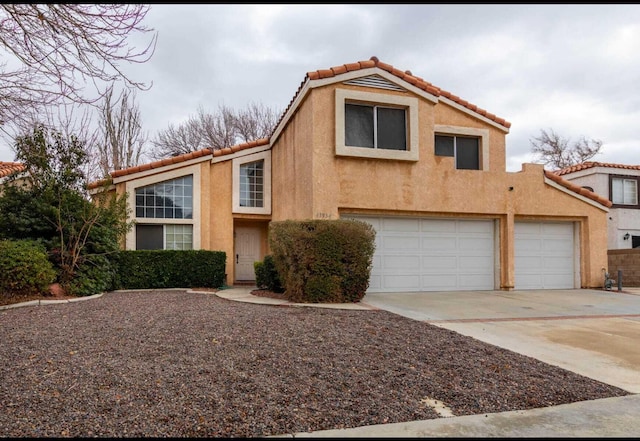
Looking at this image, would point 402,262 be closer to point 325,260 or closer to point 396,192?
point 396,192

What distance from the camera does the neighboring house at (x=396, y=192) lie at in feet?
38.2

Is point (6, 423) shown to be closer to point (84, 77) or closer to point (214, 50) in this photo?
point (84, 77)

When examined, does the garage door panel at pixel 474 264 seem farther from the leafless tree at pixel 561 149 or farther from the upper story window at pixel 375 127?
the leafless tree at pixel 561 149

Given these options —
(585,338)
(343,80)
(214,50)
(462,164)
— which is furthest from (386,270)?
(214,50)

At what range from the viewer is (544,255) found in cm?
1380

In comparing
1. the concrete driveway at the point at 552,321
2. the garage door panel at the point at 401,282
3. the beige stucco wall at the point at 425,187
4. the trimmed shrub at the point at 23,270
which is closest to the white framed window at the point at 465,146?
the beige stucco wall at the point at 425,187

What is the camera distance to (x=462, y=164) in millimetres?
13695

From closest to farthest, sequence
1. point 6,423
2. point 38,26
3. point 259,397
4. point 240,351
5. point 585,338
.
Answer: point 6,423, point 259,397, point 38,26, point 240,351, point 585,338

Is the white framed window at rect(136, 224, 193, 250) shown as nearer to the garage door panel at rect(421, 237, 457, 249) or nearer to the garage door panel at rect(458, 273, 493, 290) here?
the garage door panel at rect(421, 237, 457, 249)

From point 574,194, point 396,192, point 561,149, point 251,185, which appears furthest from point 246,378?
point 561,149

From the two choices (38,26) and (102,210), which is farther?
(102,210)

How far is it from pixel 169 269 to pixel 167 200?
7.97 feet

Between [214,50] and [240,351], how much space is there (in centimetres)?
334

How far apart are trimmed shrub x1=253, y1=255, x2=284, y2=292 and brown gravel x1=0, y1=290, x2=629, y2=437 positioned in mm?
4577
